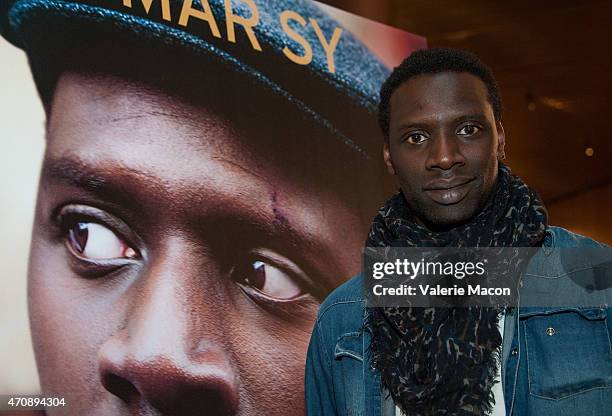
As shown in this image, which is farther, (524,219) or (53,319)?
(53,319)

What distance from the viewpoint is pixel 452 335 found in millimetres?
1050

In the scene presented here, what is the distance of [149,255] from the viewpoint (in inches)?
61.7

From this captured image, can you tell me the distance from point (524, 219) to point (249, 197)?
0.84 meters

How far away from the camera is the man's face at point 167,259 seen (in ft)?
4.87

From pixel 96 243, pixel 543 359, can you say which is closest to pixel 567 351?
pixel 543 359

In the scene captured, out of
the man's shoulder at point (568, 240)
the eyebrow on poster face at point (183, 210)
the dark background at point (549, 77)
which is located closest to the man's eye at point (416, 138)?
the man's shoulder at point (568, 240)

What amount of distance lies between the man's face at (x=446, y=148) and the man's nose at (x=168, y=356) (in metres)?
0.68

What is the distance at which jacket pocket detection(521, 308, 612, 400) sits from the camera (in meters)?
0.98

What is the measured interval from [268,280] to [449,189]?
783mm

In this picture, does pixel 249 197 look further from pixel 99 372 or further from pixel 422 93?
pixel 422 93

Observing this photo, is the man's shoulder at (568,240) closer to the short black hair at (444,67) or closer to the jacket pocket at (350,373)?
the short black hair at (444,67)

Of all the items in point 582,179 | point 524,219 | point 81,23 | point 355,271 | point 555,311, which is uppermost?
point 582,179

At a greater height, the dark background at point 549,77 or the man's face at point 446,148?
the dark background at point 549,77

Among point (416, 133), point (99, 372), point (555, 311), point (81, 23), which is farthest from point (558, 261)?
point (81, 23)
